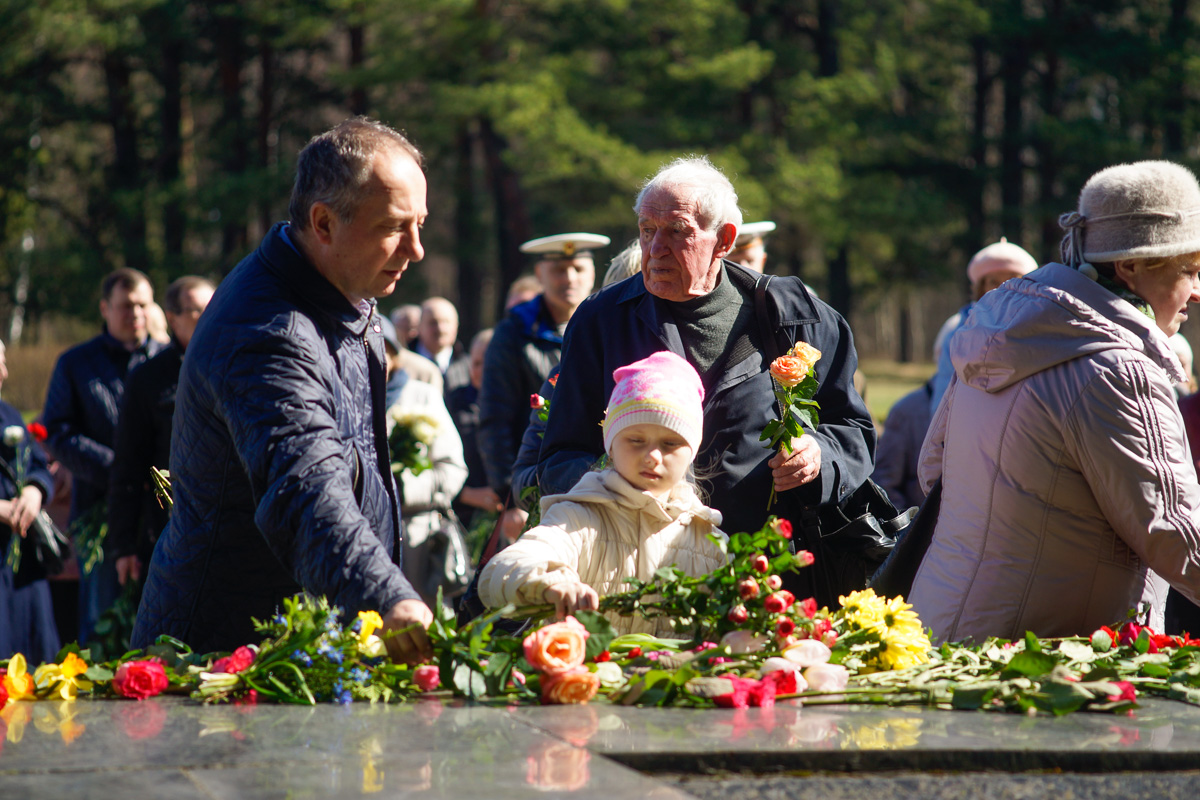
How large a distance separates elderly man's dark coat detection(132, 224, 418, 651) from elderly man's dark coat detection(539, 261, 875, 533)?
73 centimetres

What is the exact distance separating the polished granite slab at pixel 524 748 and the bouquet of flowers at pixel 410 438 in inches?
138

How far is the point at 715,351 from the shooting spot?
3.61 metres

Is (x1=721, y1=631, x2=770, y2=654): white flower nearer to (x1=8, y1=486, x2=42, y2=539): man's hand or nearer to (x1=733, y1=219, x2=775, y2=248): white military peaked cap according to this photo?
(x1=733, y1=219, x2=775, y2=248): white military peaked cap

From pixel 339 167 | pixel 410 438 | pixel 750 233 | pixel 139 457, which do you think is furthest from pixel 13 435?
pixel 339 167

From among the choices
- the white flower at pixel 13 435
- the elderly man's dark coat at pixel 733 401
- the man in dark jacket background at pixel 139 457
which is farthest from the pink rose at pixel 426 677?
the white flower at pixel 13 435

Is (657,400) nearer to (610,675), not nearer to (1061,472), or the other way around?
(610,675)

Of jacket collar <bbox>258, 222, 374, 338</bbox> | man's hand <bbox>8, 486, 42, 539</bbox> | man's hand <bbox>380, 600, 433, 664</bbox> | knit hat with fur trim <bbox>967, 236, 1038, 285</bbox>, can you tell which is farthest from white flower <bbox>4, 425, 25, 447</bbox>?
knit hat with fur trim <bbox>967, 236, 1038, 285</bbox>

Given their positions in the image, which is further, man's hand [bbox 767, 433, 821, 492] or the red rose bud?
man's hand [bbox 767, 433, 821, 492]

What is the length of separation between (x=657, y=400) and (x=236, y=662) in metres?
1.10

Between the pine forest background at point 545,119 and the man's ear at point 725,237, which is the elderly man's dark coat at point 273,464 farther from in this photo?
the pine forest background at point 545,119

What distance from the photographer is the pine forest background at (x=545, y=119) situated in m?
21.0

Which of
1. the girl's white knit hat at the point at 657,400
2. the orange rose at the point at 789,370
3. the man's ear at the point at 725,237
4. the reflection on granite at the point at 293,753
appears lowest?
the reflection on granite at the point at 293,753

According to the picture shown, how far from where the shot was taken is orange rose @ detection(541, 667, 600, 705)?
232cm

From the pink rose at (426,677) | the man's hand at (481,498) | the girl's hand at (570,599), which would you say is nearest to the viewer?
the pink rose at (426,677)
